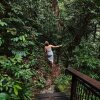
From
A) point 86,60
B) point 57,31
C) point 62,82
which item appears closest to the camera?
point 62,82

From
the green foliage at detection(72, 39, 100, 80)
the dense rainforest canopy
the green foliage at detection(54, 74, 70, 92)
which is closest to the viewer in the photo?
the green foliage at detection(54, 74, 70, 92)

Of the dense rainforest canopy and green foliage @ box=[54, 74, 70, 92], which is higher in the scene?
the dense rainforest canopy

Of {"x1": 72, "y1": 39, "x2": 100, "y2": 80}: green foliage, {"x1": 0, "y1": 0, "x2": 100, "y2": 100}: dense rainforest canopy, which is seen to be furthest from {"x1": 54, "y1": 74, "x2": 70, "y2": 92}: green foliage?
{"x1": 72, "y1": 39, "x2": 100, "y2": 80}: green foliage

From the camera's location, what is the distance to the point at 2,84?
4.52 metres

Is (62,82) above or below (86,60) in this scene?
below

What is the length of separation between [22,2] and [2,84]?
231 inches

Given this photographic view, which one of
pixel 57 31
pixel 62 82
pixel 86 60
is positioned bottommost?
pixel 62 82

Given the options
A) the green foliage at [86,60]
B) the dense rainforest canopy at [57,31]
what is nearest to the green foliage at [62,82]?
the dense rainforest canopy at [57,31]

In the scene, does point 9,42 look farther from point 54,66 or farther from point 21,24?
point 54,66

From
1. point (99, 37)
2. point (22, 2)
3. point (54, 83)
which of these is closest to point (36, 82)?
point (54, 83)

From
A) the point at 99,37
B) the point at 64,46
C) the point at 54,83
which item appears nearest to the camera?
the point at 54,83

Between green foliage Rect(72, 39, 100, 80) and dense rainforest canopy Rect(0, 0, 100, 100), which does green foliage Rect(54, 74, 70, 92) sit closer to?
dense rainforest canopy Rect(0, 0, 100, 100)

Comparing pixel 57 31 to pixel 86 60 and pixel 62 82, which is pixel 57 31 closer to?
pixel 86 60

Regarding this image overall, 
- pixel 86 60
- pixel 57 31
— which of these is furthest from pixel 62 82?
pixel 57 31
